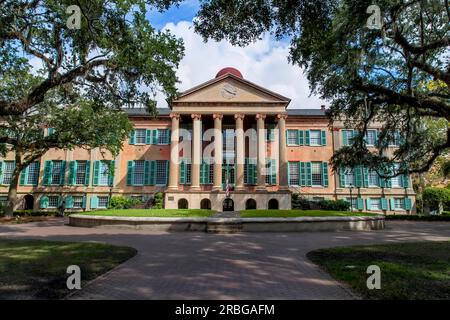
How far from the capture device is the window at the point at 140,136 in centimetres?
3556

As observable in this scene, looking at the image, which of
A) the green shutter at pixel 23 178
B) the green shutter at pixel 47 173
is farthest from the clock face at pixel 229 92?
the green shutter at pixel 23 178

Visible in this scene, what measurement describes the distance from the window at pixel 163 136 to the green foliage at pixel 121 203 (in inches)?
→ 287

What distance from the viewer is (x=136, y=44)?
24.1 feet

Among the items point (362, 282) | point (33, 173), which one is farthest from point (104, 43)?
point (33, 173)

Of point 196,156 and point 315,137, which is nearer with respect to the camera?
point 196,156

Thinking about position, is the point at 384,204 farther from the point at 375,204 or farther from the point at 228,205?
the point at 228,205

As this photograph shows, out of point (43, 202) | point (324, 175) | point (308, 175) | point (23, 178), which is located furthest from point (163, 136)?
point (324, 175)

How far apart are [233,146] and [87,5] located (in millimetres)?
27185

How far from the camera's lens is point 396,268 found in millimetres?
7145

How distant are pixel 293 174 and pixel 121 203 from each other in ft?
60.4

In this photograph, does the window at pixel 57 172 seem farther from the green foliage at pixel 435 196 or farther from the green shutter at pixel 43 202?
the green foliage at pixel 435 196

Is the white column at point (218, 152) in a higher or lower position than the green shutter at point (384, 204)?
higher

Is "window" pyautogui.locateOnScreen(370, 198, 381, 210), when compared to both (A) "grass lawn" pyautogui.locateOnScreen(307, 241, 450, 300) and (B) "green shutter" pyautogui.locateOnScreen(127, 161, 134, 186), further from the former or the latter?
(B) "green shutter" pyautogui.locateOnScreen(127, 161, 134, 186)

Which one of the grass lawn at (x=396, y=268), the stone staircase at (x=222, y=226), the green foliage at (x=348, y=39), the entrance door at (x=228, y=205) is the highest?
the green foliage at (x=348, y=39)
